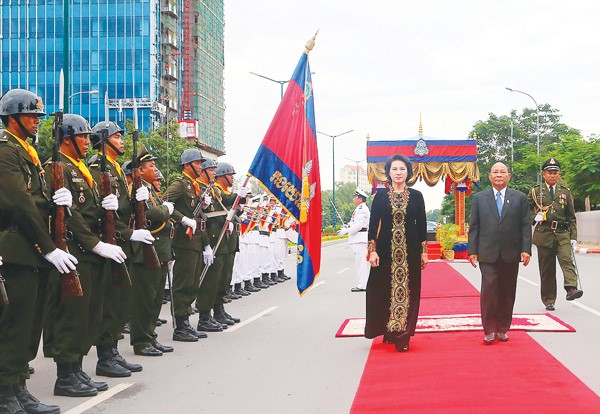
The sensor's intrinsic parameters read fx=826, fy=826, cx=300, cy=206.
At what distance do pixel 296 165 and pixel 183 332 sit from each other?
227 centimetres

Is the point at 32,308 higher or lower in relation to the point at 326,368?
higher

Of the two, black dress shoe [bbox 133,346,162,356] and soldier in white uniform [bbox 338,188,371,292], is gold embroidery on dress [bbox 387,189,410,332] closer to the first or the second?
black dress shoe [bbox 133,346,162,356]

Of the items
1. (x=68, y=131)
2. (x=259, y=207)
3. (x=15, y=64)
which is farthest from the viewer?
(x=15, y=64)

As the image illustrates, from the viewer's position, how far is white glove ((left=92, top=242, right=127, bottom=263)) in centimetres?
634

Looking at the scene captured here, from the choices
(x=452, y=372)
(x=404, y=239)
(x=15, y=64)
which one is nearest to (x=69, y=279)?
(x=452, y=372)

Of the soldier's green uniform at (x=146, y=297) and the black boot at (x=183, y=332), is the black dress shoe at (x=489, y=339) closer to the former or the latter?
the black boot at (x=183, y=332)

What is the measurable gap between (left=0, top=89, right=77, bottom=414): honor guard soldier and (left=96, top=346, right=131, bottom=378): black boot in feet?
4.29

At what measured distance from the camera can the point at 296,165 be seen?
9.46 meters

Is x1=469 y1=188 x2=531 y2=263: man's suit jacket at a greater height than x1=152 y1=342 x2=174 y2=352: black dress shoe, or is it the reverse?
x1=469 y1=188 x2=531 y2=263: man's suit jacket

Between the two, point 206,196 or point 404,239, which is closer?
point 404,239

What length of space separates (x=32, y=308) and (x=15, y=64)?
256 ft

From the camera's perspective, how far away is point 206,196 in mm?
9828

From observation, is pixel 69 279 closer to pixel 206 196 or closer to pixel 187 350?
pixel 187 350

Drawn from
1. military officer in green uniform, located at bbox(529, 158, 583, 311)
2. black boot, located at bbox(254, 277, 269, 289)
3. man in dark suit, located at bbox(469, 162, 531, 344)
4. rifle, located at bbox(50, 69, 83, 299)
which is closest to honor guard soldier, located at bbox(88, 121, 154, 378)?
rifle, located at bbox(50, 69, 83, 299)
